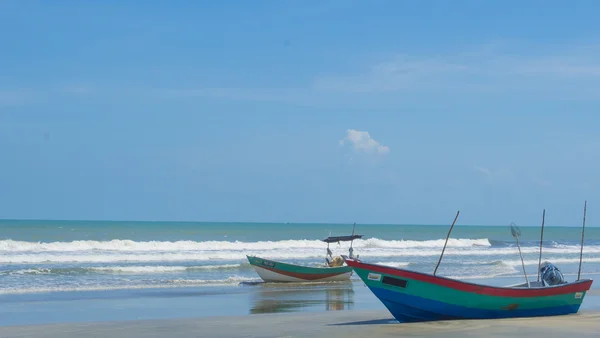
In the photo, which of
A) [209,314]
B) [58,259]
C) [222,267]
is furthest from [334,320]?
[58,259]

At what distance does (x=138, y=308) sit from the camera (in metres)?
17.2

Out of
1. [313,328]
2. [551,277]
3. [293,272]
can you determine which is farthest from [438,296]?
[293,272]

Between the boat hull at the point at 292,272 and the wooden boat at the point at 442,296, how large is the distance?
33.9 feet

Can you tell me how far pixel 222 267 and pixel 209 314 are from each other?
13.5 meters

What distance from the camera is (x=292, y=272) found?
25.1 m

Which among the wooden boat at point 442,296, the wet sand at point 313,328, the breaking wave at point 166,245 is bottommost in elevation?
the wet sand at point 313,328

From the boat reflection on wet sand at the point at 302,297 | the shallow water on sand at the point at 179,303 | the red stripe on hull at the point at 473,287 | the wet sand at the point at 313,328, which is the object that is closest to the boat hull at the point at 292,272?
the boat reflection on wet sand at the point at 302,297

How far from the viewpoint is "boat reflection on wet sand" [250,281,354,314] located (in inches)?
693

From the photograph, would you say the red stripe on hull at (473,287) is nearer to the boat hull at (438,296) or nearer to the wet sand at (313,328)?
the boat hull at (438,296)

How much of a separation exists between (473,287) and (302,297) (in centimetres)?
702

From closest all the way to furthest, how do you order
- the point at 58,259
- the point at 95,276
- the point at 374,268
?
the point at 374,268 → the point at 95,276 → the point at 58,259

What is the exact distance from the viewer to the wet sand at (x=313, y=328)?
42.4ft

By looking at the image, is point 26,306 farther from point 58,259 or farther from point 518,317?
point 58,259

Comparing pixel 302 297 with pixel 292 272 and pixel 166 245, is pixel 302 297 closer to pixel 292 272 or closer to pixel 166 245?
pixel 292 272
